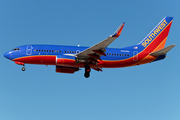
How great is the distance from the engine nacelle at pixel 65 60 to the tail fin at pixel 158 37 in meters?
11.9

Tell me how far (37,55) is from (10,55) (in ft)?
14.8

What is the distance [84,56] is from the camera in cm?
4222

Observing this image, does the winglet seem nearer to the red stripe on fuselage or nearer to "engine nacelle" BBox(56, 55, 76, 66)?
"engine nacelle" BBox(56, 55, 76, 66)

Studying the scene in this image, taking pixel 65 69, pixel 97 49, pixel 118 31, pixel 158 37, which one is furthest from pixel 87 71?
pixel 158 37

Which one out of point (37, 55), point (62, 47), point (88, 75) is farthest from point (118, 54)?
point (37, 55)

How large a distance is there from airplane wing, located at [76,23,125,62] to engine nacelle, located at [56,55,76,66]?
100 centimetres

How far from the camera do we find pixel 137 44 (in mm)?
47406

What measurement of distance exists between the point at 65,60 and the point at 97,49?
5410 mm

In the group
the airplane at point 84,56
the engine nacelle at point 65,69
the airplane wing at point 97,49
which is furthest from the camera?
the engine nacelle at point 65,69

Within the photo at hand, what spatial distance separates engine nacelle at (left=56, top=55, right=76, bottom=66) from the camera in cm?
4194

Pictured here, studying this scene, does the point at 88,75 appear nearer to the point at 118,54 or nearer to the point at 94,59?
the point at 94,59

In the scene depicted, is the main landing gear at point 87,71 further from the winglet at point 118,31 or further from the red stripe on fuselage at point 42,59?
the winglet at point 118,31

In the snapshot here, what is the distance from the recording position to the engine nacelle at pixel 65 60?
138ft

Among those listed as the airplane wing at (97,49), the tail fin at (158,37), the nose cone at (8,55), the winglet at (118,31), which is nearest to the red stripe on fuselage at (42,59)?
the nose cone at (8,55)
